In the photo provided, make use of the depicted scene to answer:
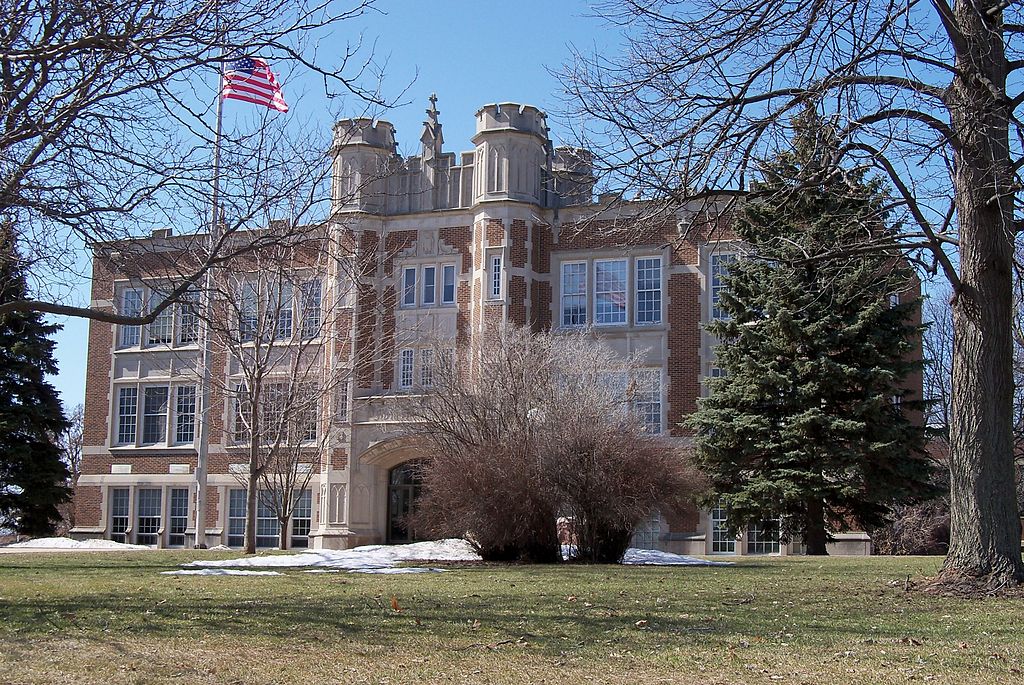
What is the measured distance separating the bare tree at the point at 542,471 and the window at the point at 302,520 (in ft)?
52.1

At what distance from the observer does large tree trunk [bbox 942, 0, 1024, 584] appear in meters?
11.3

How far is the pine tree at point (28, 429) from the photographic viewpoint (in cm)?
3319

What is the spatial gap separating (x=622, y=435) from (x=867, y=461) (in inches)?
385

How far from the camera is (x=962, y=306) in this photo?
11.8 meters

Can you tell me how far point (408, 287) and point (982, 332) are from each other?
24845 mm

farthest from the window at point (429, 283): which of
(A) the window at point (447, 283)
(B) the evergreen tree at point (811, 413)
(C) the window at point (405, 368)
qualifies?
(B) the evergreen tree at point (811, 413)

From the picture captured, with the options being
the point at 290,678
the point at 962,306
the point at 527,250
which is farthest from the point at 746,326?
the point at 290,678

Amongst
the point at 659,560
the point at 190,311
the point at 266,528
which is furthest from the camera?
the point at 266,528

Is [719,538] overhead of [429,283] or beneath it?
beneath

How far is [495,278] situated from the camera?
33656 millimetres

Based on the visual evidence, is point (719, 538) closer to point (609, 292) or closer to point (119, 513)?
point (609, 292)

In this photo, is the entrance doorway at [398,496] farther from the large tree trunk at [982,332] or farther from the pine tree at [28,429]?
the large tree trunk at [982,332]

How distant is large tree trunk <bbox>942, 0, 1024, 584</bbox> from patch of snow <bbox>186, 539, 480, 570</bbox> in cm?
961

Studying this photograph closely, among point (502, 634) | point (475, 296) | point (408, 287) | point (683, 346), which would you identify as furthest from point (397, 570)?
point (408, 287)
